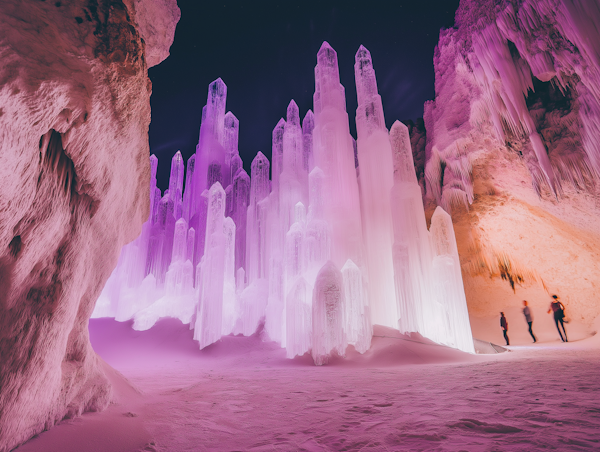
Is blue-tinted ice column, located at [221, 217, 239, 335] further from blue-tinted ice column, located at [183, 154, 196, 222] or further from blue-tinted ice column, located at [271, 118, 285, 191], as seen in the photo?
blue-tinted ice column, located at [183, 154, 196, 222]

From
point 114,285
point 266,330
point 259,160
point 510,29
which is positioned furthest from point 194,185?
point 510,29

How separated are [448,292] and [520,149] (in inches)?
203

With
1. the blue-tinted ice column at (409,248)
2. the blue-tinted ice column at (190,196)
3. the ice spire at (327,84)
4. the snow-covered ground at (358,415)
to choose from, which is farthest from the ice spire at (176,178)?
the snow-covered ground at (358,415)

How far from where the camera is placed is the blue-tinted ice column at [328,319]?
7.99 m

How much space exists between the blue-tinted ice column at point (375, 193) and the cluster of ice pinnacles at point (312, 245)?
0.04 m

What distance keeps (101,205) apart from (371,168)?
1120 centimetres

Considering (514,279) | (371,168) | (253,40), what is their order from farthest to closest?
(253,40), (514,279), (371,168)

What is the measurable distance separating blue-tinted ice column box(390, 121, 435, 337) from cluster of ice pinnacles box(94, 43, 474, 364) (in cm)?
4

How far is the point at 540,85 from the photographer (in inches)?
356

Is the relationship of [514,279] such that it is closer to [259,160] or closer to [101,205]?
[259,160]

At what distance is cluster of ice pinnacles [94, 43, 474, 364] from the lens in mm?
9070

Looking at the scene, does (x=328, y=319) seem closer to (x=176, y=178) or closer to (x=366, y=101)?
(x=366, y=101)

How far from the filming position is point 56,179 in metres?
2.24

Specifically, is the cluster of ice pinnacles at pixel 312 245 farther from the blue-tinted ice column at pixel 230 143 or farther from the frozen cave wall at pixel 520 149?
the frozen cave wall at pixel 520 149
